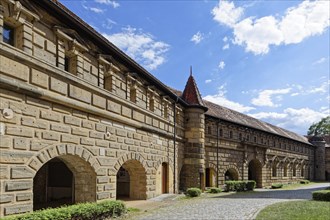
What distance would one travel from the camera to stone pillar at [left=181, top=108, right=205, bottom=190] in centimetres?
2273

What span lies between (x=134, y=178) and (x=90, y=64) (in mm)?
6933

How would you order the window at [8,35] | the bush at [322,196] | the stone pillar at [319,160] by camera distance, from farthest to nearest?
1. the stone pillar at [319,160]
2. the bush at [322,196]
3. the window at [8,35]

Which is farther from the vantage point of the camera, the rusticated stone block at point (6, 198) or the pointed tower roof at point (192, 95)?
the pointed tower roof at point (192, 95)

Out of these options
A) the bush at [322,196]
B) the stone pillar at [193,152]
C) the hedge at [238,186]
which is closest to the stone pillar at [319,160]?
the hedge at [238,186]

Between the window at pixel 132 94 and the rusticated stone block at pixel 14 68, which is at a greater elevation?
the window at pixel 132 94

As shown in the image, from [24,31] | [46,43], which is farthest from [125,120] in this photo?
[24,31]

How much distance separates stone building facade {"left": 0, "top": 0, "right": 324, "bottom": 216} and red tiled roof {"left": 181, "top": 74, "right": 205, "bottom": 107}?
177 mm

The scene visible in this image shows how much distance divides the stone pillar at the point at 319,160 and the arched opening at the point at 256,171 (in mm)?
24526

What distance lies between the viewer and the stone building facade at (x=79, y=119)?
8.29 m

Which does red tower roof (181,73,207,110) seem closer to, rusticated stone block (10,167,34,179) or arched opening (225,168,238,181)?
arched opening (225,168,238,181)

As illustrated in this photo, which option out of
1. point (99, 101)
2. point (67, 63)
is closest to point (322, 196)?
point (99, 101)

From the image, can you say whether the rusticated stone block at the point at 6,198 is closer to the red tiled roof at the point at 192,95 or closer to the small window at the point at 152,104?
the small window at the point at 152,104

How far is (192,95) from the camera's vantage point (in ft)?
77.8

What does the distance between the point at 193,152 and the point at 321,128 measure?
5561 cm
